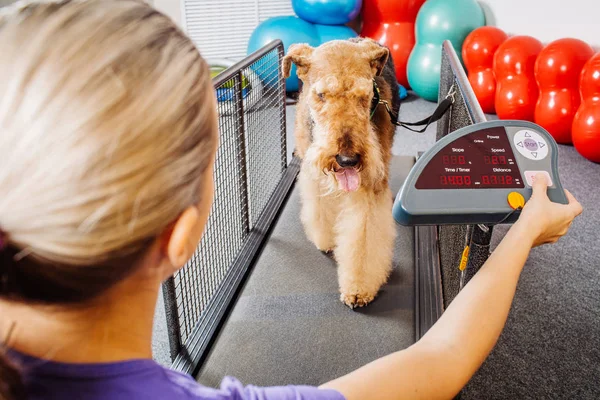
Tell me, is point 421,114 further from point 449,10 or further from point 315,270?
point 315,270

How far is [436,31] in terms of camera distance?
394 cm

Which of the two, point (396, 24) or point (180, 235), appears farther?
point (396, 24)

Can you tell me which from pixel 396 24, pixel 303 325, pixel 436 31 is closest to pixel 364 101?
pixel 303 325

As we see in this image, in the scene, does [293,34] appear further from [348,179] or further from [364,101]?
[348,179]

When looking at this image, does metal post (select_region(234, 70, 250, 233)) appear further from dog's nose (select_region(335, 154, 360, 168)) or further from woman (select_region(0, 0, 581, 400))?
woman (select_region(0, 0, 581, 400))

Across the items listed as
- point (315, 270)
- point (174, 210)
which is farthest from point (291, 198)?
point (174, 210)

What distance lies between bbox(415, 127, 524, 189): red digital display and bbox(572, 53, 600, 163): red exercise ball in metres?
2.49

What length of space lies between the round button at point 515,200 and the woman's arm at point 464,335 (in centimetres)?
1

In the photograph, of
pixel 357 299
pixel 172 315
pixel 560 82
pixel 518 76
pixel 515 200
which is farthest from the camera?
pixel 518 76

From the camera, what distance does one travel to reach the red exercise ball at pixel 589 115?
2.87 metres

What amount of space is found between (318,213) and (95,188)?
1.65 metres

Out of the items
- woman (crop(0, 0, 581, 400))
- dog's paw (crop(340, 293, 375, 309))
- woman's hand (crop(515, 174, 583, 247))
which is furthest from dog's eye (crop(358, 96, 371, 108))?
woman (crop(0, 0, 581, 400))

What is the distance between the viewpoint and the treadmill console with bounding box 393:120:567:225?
791 millimetres

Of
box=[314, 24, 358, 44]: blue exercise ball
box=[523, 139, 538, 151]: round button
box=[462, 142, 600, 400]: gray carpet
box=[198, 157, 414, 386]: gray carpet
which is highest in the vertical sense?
box=[523, 139, 538, 151]: round button
